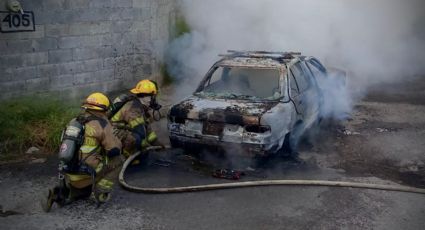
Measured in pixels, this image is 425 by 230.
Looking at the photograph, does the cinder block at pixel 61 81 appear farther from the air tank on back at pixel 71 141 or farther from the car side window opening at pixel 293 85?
the car side window opening at pixel 293 85

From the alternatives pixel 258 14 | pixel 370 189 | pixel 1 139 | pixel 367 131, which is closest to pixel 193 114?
pixel 370 189

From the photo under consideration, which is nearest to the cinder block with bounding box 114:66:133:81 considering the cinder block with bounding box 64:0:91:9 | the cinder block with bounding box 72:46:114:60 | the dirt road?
the cinder block with bounding box 72:46:114:60

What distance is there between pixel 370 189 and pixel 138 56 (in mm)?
5977

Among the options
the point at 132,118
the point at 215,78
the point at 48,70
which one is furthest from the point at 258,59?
the point at 48,70

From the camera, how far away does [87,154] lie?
5.19m

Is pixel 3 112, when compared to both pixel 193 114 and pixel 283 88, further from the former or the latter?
pixel 283 88

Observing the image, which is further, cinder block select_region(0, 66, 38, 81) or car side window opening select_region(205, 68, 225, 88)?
cinder block select_region(0, 66, 38, 81)

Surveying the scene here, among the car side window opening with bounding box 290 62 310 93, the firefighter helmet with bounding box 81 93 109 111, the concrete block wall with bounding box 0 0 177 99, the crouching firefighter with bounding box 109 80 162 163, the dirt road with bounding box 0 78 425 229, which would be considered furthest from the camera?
the concrete block wall with bounding box 0 0 177 99

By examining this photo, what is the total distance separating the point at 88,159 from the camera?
520cm

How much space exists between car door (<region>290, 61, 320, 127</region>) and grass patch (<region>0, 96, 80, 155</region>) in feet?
13.0

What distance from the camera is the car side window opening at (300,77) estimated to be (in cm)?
748

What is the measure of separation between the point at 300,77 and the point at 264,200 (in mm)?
2754

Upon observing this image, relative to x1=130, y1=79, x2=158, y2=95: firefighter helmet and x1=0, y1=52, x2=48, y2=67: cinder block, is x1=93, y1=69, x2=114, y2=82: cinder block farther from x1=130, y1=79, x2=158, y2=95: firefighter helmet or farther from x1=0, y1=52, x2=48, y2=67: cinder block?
x1=130, y1=79, x2=158, y2=95: firefighter helmet

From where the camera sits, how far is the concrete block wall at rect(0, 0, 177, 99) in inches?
312
